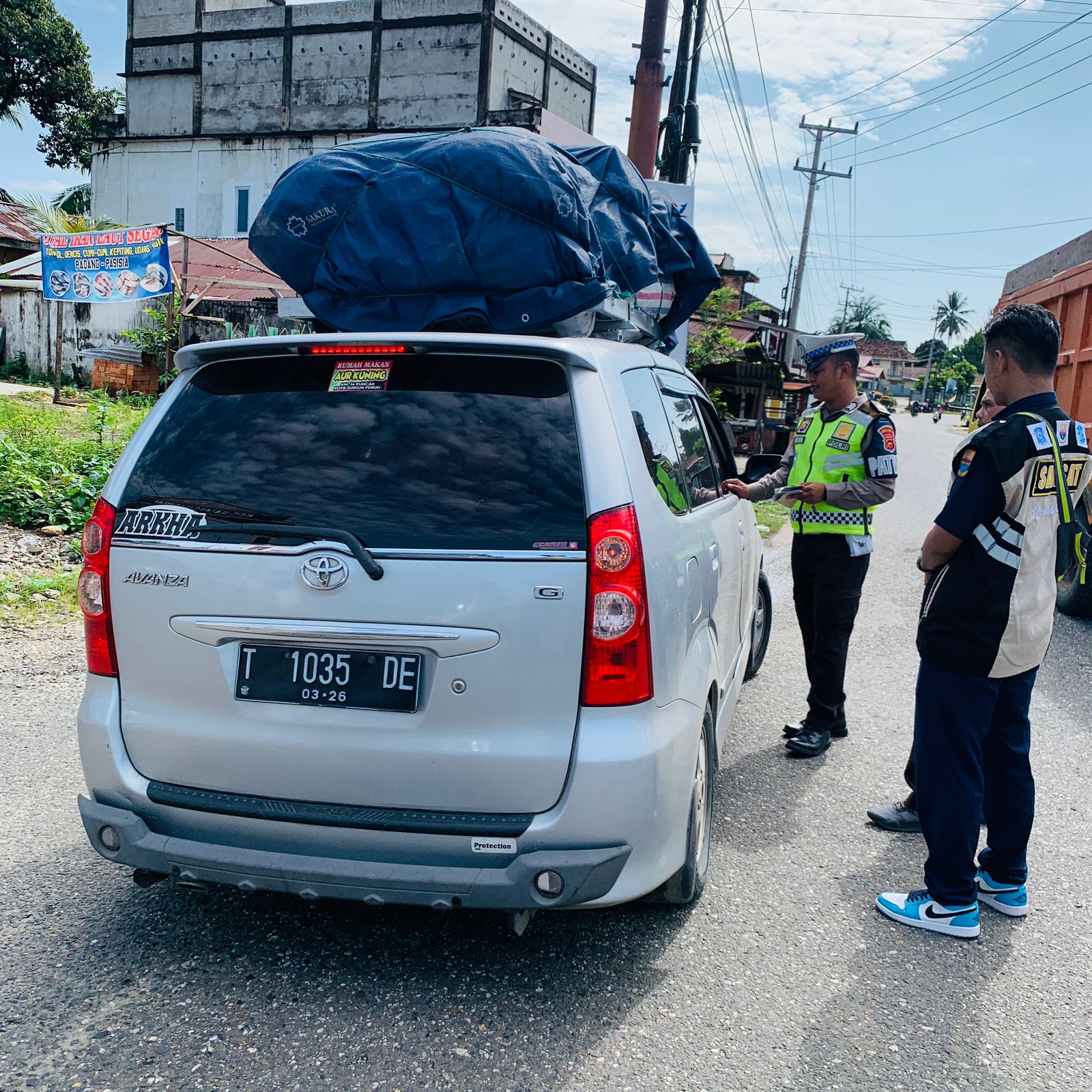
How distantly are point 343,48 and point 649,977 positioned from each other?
35418mm

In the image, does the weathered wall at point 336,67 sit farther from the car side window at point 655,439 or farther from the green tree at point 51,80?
the car side window at point 655,439

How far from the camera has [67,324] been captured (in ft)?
78.6

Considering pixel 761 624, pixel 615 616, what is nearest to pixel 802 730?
pixel 761 624

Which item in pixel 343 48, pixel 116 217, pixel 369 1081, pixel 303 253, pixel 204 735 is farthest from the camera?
pixel 116 217

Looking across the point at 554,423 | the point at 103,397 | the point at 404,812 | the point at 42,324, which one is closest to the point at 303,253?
the point at 554,423

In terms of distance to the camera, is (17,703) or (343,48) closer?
(17,703)

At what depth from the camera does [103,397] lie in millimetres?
18188

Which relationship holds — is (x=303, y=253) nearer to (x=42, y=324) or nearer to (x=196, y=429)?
(x=196, y=429)

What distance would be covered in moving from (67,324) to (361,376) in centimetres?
2469

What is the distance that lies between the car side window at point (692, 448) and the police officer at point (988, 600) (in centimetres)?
81

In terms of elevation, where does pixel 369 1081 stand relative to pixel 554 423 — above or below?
below

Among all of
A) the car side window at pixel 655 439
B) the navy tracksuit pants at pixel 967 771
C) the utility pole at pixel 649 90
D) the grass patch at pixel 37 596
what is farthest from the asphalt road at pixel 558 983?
the utility pole at pixel 649 90

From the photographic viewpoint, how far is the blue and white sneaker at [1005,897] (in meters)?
3.32

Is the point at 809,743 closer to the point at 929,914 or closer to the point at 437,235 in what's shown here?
the point at 929,914
